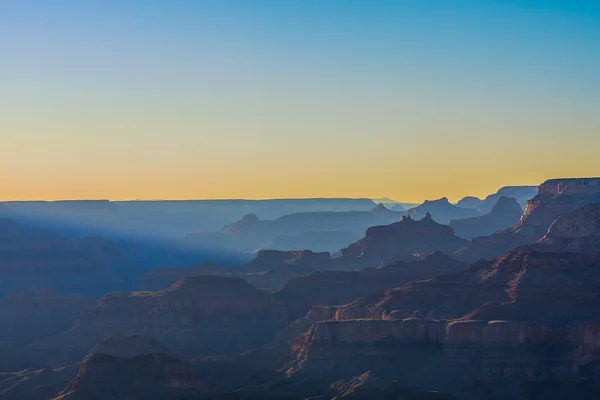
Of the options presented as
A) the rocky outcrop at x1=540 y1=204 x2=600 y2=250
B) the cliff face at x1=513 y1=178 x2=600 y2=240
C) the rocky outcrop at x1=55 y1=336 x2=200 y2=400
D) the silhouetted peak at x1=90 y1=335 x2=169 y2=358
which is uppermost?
the cliff face at x1=513 y1=178 x2=600 y2=240

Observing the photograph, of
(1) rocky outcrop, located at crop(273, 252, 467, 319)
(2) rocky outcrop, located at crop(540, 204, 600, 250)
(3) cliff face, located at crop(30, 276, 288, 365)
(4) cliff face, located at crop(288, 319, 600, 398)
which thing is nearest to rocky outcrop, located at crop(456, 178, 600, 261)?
(1) rocky outcrop, located at crop(273, 252, 467, 319)

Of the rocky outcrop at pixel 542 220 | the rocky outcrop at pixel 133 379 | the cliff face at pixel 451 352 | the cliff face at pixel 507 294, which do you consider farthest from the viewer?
the rocky outcrop at pixel 542 220

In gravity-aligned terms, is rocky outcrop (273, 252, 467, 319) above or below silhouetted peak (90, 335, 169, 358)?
above

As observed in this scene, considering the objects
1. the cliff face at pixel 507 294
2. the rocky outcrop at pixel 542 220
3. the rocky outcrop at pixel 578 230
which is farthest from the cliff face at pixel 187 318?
the rocky outcrop at pixel 542 220

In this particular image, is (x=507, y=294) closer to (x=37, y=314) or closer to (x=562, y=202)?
(x=562, y=202)

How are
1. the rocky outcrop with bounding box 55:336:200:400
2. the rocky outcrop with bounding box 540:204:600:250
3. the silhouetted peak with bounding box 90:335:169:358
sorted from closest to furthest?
the rocky outcrop with bounding box 55:336:200:400, the silhouetted peak with bounding box 90:335:169:358, the rocky outcrop with bounding box 540:204:600:250

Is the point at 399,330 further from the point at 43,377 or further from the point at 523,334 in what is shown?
the point at 43,377

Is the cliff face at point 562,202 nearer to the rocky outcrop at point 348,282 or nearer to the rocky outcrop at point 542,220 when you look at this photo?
the rocky outcrop at point 542,220

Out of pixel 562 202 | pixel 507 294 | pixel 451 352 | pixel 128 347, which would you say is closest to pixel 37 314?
pixel 128 347

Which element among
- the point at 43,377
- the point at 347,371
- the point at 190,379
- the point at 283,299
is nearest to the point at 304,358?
the point at 347,371

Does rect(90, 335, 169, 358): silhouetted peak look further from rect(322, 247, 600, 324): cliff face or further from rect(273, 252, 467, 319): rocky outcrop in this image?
rect(273, 252, 467, 319): rocky outcrop
